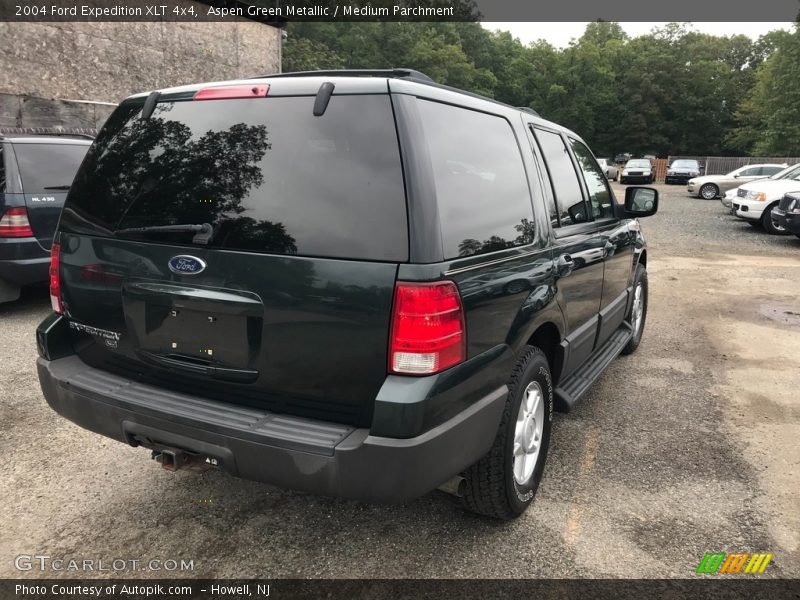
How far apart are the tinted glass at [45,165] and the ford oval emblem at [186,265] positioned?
463 centimetres

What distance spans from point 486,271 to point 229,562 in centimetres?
163

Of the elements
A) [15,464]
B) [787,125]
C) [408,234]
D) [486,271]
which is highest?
[787,125]

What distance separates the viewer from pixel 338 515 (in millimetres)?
2801

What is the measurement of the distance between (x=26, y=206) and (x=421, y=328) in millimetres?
5425

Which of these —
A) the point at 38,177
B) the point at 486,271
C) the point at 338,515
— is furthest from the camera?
the point at 38,177

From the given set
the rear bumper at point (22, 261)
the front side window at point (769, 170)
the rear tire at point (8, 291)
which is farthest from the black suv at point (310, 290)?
the front side window at point (769, 170)

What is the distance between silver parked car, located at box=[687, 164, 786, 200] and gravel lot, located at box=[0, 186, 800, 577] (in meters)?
21.8

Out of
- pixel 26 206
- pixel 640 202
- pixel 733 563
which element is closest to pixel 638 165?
pixel 640 202

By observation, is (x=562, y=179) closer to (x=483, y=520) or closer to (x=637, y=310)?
(x=483, y=520)

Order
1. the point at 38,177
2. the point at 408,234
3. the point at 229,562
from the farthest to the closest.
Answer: the point at 38,177
the point at 229,562
the point at 408,234

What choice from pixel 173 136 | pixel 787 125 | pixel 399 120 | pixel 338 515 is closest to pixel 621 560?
pixel 338 515

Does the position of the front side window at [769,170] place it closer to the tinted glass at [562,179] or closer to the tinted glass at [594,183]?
the tinted glass at [594,183]

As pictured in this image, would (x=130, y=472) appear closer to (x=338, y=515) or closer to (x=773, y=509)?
(x=338, y=515)

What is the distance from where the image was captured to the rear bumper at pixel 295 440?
198 centimetres
